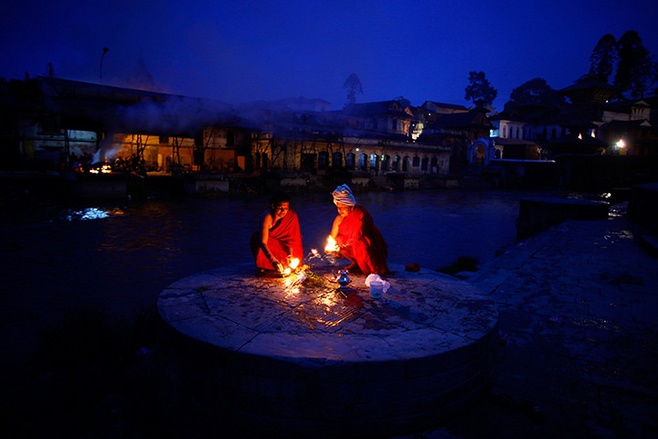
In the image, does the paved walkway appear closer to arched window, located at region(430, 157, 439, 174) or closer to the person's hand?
the person's hand

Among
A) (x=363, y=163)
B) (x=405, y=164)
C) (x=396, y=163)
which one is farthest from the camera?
(x=405, y=164)

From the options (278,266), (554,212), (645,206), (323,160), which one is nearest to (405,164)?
(323,160)

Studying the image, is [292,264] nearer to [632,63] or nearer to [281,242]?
[281,242]

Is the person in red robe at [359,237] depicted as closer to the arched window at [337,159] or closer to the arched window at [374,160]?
the arched window at [337,159]

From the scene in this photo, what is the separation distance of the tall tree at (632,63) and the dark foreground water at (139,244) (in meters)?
58.1

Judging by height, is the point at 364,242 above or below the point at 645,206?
below

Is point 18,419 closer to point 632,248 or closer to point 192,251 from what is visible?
point 192,251

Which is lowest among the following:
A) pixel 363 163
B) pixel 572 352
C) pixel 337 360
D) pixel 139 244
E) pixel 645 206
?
pixel 139 244

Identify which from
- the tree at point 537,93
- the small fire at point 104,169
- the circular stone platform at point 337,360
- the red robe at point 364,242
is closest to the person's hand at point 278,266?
the circular stone platform at point 337,360

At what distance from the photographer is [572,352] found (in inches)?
182

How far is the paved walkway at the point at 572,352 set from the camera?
337 centimetres

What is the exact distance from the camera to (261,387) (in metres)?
3.16

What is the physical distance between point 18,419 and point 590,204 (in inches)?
691

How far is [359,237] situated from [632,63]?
269 feet
